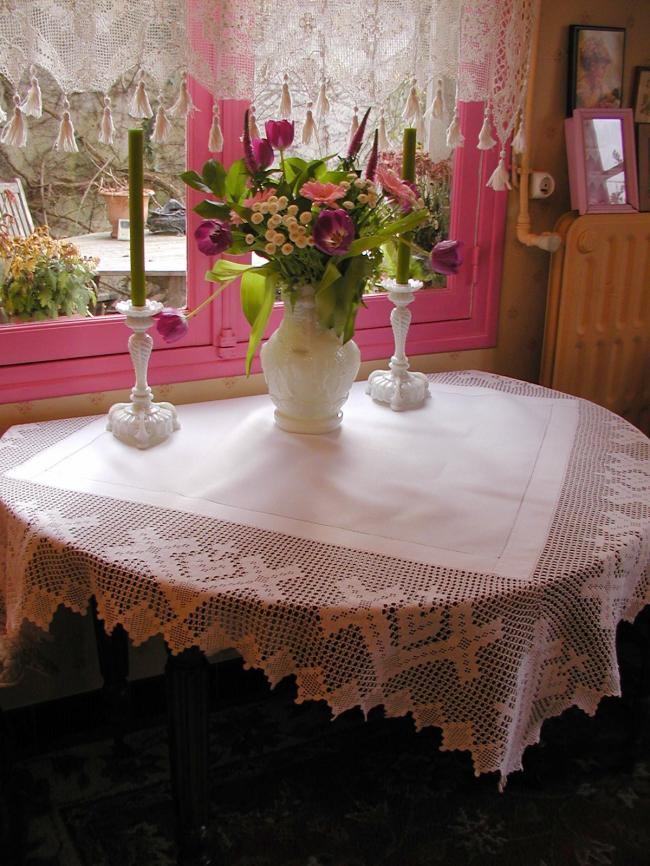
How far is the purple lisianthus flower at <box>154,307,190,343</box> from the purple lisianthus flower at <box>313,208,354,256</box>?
0.92 feet

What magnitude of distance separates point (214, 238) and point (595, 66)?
111cm

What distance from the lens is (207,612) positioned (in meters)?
1.17

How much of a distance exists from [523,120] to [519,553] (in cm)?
109

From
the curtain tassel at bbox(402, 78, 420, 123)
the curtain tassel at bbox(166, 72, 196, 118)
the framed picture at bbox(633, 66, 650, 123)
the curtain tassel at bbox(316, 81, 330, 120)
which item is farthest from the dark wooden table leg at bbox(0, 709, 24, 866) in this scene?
the framed picture at bbox(633, 66, 650, 123)

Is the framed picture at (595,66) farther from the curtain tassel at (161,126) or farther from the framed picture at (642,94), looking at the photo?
the curtain tassel at (161,126)

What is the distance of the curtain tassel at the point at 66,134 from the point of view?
5.04 feet

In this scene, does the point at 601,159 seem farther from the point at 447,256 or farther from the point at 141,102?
the point at 141,102

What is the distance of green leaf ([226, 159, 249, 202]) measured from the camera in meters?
1.53

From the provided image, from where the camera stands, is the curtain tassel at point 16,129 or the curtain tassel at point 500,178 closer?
the curtain tassel at point 16,129

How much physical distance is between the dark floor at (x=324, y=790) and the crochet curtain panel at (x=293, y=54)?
1106mm

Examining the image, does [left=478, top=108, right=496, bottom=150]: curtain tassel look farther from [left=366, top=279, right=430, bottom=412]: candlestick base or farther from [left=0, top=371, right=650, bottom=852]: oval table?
[left=0, top=371, right=650, bottom=852]: oval table

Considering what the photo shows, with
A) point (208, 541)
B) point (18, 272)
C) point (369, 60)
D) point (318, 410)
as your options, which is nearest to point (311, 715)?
point (318, 410)

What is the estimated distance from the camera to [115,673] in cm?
187

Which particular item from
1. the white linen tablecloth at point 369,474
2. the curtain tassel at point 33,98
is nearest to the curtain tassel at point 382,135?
the white linen tablecloth at point 369,474
